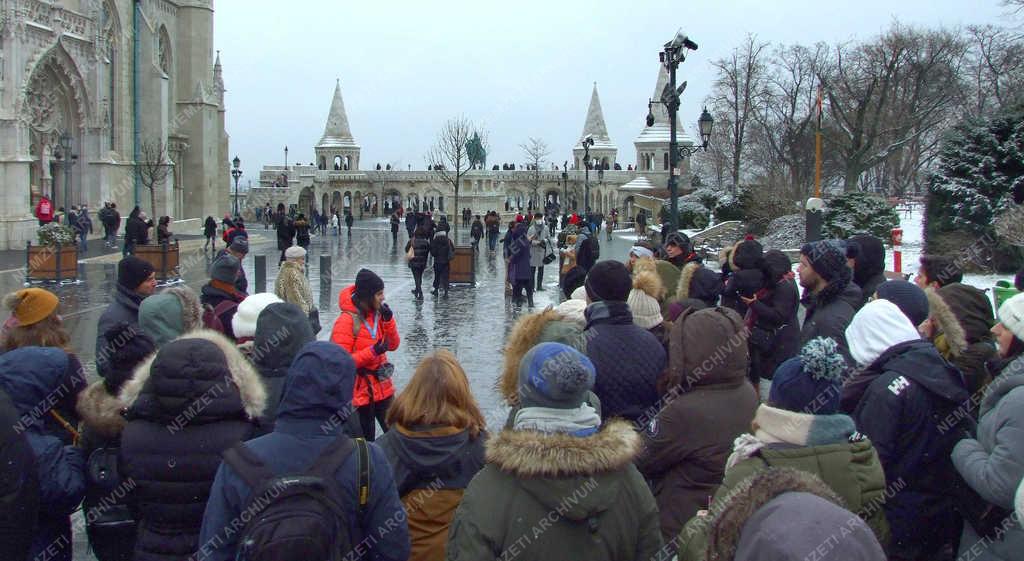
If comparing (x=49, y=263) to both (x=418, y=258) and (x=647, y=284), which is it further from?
(x=647, y=284)

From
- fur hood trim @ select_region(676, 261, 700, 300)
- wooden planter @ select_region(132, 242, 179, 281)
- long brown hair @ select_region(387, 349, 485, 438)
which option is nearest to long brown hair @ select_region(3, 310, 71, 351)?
long brown hair @ select_region(387, 349, 485, 438)

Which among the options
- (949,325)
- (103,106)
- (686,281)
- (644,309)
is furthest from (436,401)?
(103,106)

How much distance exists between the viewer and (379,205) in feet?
270

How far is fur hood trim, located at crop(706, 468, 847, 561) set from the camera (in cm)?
206

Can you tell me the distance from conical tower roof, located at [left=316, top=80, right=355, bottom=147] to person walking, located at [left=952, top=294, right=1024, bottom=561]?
83502 mm

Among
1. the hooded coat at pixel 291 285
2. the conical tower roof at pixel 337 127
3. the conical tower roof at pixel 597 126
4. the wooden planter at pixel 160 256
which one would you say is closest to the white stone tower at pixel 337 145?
the conical tower roof at pixel 337 127

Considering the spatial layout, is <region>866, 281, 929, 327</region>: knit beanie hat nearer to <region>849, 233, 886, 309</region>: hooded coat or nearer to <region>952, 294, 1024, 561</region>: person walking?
<region>952, 294, 1024, 561</region>: person walking

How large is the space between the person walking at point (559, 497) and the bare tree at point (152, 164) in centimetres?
3545

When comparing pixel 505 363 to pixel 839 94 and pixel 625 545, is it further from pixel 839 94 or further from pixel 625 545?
pixel 839 94

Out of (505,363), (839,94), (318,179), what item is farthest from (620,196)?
(505,363)

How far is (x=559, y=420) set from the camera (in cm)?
299

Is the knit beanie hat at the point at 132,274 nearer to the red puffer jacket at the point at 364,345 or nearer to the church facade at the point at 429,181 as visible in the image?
the red puffer jacket at the point at 364,345

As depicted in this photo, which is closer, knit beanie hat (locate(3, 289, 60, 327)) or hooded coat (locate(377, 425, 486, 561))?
hooded coat (locate(377, 425, 486, 561))

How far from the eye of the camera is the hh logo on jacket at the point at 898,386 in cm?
383
